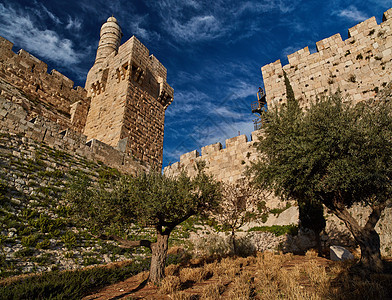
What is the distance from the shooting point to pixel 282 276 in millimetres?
5969

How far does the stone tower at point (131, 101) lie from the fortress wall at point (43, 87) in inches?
40.0

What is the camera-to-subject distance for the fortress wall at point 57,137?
10.2m

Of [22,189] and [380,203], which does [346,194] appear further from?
[22,189]

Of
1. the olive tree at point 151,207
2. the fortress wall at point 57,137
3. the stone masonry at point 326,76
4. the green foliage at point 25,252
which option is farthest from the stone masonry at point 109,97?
the green foliage at point 25,252

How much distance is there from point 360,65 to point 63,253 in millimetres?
18812

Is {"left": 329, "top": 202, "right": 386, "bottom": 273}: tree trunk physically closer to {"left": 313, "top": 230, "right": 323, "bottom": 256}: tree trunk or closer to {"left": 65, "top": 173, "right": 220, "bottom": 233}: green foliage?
{"left": 313, "top": 230, "right": 323, "bottom": 256}: tree trunk

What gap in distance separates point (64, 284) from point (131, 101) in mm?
14178

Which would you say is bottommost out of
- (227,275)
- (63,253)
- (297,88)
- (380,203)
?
(227,275)

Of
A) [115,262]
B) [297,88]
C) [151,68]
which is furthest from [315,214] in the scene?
[151,68]

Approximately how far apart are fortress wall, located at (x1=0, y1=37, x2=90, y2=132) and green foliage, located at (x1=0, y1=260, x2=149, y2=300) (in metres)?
13.8

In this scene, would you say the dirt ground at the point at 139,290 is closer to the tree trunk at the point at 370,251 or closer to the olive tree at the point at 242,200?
the tree trunk at the point at 370,251

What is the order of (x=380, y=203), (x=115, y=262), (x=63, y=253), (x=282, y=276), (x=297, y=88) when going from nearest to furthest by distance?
1. (x=282, y=276)
2. (x=380, y=203)
3. (x=63, y=253)
4. (x=115, y=262)
5. (x=297, y=88)

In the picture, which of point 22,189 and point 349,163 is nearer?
point 349,163

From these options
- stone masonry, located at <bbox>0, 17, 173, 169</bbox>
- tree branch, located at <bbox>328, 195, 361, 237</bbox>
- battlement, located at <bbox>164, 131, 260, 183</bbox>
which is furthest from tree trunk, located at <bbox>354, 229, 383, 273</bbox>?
stone masonry, located at <bbox>0, 17, 173, 169</bbox>
